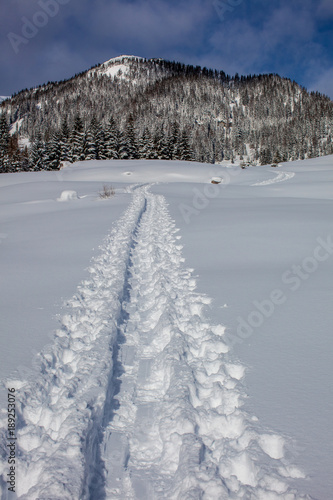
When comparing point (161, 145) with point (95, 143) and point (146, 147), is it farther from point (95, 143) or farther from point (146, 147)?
point (95, 143)

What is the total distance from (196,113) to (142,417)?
152922 mm

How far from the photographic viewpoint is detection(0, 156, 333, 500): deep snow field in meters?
1.82

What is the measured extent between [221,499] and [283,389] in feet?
3.42

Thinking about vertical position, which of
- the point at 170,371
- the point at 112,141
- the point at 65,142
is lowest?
the point at 170,371

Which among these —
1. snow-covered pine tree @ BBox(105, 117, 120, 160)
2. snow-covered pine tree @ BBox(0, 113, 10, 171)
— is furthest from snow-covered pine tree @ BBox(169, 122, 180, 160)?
snow-covered pine tree @ BBox(0, 113, 10, 171)

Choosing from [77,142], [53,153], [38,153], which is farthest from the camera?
[38,153]

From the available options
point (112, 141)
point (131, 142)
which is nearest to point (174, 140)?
point (131, 142)

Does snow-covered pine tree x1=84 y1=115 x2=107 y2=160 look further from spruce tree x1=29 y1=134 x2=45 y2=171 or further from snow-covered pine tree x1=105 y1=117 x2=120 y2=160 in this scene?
spruce tree x1=29 y1=134 x2=45 y2=171

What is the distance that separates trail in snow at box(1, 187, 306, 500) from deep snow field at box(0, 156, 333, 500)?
1cm

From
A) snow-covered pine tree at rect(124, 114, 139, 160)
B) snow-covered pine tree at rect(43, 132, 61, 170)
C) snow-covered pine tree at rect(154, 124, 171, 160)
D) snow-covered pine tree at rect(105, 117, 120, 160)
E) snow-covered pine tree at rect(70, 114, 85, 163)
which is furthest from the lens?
snow-covered pine tree at rect(154, 124, 171, 160)

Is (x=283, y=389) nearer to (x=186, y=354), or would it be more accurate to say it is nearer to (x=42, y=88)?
(x=186, y=354)

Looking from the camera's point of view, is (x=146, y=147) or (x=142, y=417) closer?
(x=142, y=417)

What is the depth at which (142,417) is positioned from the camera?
2342mm

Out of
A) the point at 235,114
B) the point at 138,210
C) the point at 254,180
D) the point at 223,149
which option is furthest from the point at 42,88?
the point at 138,210
